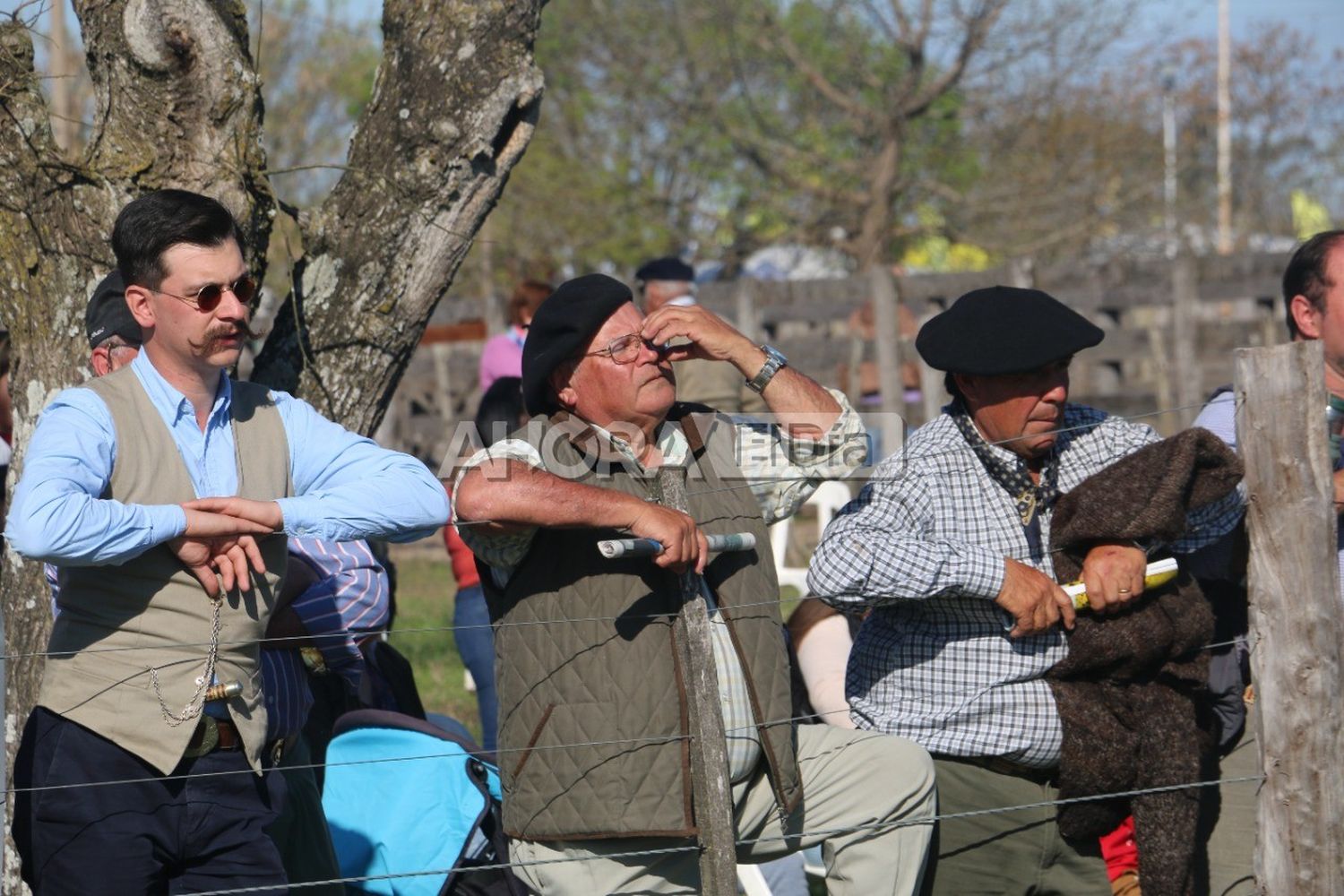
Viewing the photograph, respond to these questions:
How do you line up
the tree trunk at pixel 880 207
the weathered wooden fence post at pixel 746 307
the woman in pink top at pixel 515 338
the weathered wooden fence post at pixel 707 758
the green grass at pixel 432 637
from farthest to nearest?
the tree trunk at pixel 880 207, the weathered wooden fence post at pixel 746 307, the woman in pink top at pixel 515 338, the green grass at pixel 432 637, the weathered wooden fence post at pixel 707 758

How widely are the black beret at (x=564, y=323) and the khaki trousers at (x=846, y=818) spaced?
1.01m

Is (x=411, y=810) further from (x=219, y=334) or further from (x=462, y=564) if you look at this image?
(x=462, y=564)

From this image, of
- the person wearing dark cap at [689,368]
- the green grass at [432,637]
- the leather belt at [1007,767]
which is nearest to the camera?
the leather belt at [1007,767]

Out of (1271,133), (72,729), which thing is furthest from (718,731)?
(1271,133)

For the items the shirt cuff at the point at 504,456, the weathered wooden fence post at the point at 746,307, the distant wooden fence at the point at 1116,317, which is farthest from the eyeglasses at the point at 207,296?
the weathered wooden fence post at the point at 746,307

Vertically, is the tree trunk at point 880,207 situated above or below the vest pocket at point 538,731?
above

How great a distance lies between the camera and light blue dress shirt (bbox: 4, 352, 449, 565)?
2756 mm

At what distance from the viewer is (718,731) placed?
318cm

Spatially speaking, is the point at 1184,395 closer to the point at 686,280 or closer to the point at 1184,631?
the point at 686,280

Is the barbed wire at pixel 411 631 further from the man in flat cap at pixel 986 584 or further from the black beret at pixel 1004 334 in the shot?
the black beret at pixel 1004 334

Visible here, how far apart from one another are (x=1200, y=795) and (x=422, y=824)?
1.92 m

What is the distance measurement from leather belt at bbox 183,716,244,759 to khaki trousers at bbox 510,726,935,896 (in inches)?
27.6

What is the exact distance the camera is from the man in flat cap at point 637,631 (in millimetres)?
3213

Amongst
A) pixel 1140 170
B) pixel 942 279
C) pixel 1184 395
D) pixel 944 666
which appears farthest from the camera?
pixel 1140 170
